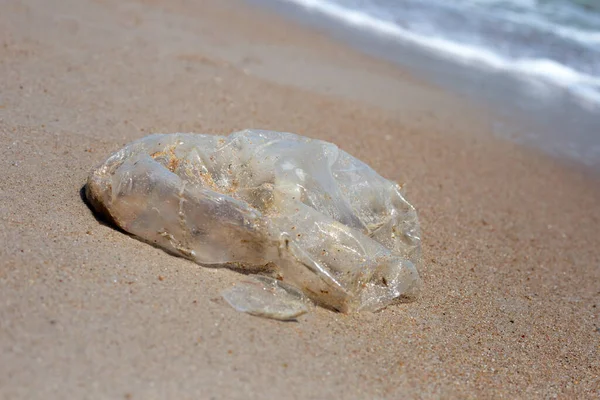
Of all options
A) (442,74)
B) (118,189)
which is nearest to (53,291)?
(118,189)

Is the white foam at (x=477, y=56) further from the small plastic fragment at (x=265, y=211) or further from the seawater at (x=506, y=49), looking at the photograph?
the small plastic fragment at (x=265, y=211)

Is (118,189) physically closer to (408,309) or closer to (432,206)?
(408,309)

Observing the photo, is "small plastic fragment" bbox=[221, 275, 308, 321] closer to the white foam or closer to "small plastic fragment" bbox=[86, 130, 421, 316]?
"small plastic fragment" bbox=[86, 130, 421, 316]

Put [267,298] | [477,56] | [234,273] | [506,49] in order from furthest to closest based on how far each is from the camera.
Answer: [506,49], [477,56], [234,273], [267,298]

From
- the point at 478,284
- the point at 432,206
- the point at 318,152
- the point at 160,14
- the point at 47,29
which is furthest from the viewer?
the point at 160,14

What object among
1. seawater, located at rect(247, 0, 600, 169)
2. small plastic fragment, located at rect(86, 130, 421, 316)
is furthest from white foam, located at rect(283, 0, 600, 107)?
small plastic fragment, located at rect(86, 130, 421, 316)

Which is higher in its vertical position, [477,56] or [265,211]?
[265,211]

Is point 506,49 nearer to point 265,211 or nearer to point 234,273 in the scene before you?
point 265,211

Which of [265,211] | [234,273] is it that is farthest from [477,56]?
[234,273]
